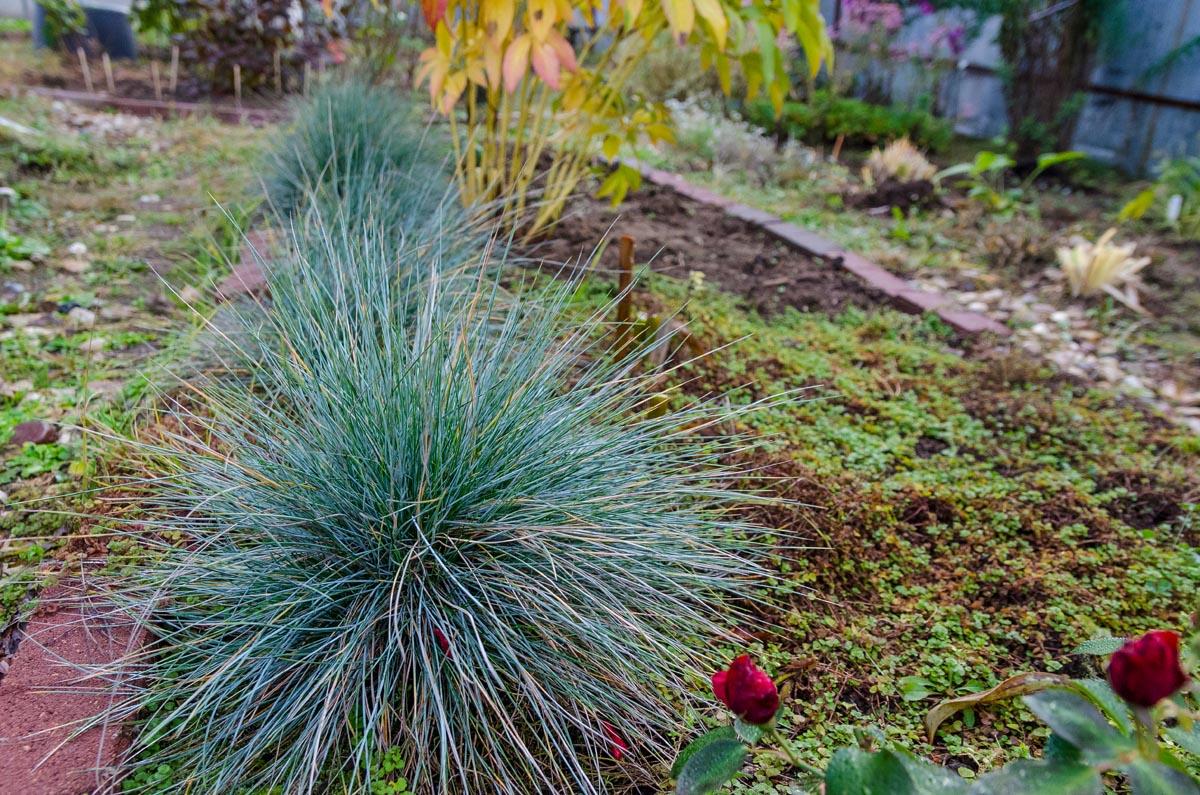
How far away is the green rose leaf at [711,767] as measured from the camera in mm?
817

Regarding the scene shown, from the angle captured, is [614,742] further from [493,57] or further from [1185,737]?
[493,57]

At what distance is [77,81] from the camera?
6301mm

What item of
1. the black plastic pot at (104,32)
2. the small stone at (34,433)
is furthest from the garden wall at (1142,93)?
the black plastic pot at (104,32)

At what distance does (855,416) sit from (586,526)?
133 cm

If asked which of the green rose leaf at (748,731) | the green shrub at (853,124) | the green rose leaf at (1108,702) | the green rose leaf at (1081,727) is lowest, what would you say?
the green rose leaf at (748,731)

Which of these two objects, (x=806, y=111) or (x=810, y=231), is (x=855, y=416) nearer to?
(x=810, y=231)

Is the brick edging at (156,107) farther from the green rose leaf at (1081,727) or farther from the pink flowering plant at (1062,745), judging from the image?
the green rose leaf at (1081,727)

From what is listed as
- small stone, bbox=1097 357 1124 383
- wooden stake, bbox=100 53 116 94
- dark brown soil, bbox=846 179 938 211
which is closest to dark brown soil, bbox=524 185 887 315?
small stone, bbox=1097 357 1124 383

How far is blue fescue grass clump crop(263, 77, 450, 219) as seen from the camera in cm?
311

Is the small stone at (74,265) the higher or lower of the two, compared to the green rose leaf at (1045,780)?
lower

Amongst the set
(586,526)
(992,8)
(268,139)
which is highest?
(992,8)

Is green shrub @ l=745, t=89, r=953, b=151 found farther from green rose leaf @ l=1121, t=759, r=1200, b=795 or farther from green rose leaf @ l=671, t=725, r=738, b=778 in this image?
green rose leaf @ l=1121, t=759, r=1200, b=795

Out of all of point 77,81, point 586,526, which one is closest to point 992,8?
point 586,526

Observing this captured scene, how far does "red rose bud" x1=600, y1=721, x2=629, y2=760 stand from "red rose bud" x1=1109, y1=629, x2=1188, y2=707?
716mm
